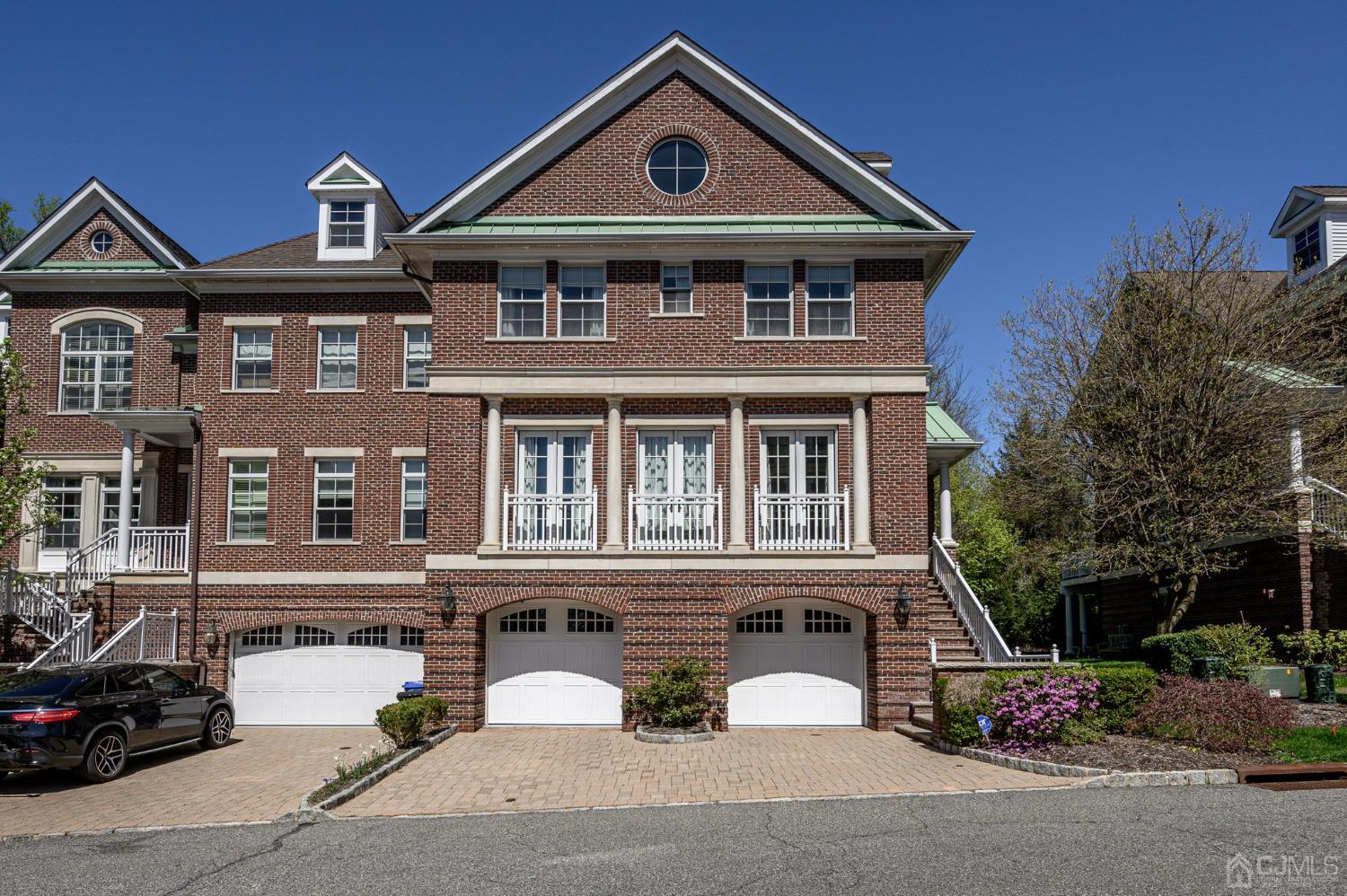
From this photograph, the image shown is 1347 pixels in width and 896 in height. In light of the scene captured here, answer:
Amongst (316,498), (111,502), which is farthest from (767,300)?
(111,502)

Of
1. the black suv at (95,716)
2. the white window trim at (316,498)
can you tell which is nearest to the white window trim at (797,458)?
the white window trim at (316,498)

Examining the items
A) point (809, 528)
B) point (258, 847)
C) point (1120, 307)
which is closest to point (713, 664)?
point (809, 528)

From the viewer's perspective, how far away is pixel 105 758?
47.0 feet

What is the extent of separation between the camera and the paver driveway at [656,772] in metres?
12.6

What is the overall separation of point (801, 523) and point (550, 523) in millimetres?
4419

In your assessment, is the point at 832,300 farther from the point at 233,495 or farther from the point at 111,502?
the point at 111,502

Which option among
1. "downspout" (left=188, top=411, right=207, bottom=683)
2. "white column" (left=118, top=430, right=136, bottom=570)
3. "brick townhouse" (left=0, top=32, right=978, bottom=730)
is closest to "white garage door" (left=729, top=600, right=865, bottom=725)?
"brick townhouse" (left=0, top=32, right=978, bottom=730)

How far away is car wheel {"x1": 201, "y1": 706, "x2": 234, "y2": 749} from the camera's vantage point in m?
17.2

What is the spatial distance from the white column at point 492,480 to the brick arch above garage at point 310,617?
3.77 meters

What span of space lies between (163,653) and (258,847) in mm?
12154

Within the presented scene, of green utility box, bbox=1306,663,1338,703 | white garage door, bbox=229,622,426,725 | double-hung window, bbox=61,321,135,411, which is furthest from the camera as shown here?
double-hung window, bbox=61,321,135,411

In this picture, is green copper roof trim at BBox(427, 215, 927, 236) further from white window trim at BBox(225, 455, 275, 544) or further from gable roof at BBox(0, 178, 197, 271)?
gable roof at BBox(0, 178, 197, 271)

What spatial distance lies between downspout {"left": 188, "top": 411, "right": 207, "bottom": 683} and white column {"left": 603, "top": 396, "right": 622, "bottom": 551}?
8.70 meters

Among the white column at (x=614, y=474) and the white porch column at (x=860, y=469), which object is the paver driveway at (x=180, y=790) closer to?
the white column at (x=614, y=474)
